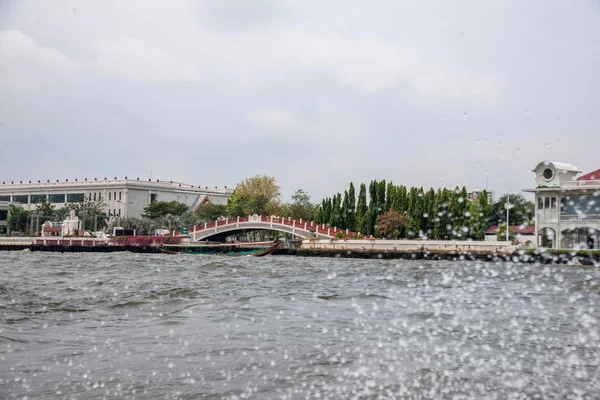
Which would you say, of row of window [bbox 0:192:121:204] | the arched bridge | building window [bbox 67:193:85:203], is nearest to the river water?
the arched bridge

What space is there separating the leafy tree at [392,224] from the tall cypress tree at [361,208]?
266 cm

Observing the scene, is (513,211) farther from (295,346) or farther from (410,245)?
(295,346)

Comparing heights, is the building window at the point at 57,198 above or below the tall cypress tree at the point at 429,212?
above

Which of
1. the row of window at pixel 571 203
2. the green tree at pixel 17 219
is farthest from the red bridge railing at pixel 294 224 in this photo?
the green tree at pixel 17 219

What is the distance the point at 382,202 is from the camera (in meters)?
60.1

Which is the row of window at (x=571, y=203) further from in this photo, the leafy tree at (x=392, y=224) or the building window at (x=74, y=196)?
the building window at (x=74, y=196)

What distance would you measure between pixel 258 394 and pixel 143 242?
57.5 m

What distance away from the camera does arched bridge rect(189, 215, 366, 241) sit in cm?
5425

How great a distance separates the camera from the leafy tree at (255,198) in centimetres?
7275

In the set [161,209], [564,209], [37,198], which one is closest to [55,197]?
[37,198]

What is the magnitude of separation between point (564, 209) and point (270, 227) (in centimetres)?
2253

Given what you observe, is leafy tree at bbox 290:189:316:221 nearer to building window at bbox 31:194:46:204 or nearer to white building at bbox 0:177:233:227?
white building at bbox 0:177:233:227

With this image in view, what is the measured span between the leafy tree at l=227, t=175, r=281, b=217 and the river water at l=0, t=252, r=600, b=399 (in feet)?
187

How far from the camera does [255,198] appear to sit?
238 ft
